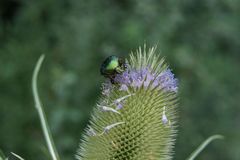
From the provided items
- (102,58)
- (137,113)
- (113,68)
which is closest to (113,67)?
(113,68)

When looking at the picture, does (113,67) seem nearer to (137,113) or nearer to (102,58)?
(137,113)

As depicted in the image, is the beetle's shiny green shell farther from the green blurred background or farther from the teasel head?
the green blurred background

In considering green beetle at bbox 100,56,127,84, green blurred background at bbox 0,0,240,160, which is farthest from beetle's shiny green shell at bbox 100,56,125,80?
green blurred background at bbox 0,0,240,160

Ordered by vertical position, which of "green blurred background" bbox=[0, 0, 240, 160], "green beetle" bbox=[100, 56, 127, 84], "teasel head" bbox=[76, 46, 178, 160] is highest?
"green blurred background" bbox=[0, 0, 240, 160]

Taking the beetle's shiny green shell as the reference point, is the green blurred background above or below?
above

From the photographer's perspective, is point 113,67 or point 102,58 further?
point 102,58

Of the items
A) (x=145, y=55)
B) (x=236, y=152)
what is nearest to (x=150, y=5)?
(x=236, y=152)

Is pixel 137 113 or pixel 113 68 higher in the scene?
pixel 113 68

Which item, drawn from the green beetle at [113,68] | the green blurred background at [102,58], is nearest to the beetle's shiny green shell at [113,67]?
the green beetle at [113,68]
